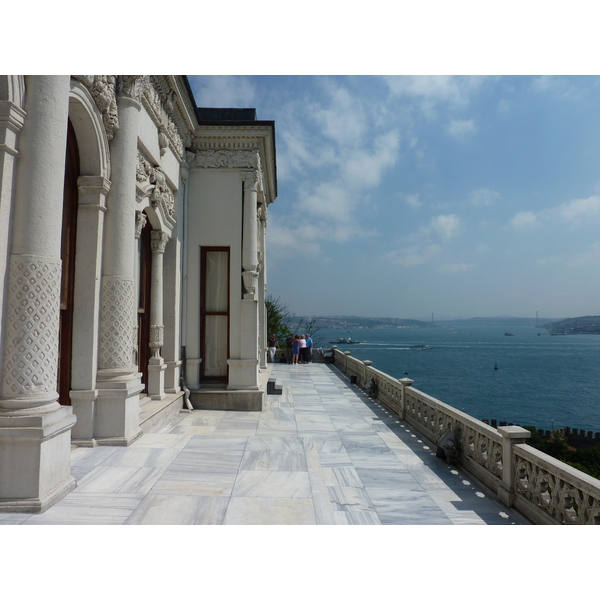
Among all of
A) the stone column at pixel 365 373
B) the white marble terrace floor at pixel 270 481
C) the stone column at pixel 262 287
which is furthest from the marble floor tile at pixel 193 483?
the stone column at pixel 262 287

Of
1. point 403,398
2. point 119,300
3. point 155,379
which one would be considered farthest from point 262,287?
point 119,300

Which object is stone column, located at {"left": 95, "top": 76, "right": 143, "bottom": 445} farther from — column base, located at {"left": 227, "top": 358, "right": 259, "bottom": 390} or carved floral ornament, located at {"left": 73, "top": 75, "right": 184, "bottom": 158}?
column base, located at {"left": 227, "top": 358, "right": 259, "bottom": 390}

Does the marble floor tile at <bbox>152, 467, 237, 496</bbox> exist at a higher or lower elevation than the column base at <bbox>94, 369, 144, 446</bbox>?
lower

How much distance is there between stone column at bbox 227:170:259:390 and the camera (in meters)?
10.5

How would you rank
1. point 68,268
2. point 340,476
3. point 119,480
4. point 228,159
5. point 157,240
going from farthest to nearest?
point 228,159
point 157,240
point 68,268
point 340,476
point 119,480

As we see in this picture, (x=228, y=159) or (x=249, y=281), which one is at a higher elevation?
(x=228, y=159)

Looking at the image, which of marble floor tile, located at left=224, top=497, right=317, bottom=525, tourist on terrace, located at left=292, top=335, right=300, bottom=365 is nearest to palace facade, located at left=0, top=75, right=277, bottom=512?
marble floor tile, located at left=224, top=497, right=317, bottom=525

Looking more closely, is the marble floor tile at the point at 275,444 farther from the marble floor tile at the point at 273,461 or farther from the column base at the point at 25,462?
the column base at the point at 25,462

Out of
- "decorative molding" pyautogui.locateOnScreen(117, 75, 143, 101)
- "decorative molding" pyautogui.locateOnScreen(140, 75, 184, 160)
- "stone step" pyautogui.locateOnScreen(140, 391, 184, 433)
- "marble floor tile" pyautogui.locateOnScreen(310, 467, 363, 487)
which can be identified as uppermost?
"decorative molding" pyautogui.locateOnScreen(140, 75, 184, 160)

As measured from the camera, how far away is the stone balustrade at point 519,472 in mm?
3963

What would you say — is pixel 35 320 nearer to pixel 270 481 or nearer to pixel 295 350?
pixel 270 481

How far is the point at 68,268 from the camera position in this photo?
19.9 ft

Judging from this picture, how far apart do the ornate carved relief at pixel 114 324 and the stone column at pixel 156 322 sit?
2.53m

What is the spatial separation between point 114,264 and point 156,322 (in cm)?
285
